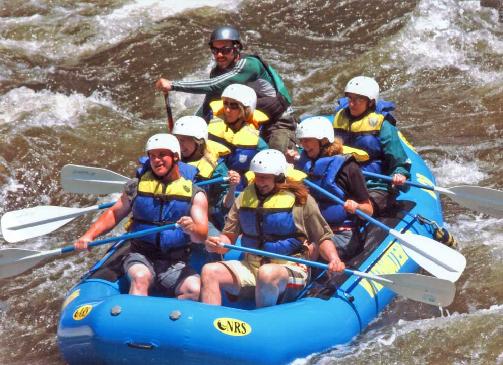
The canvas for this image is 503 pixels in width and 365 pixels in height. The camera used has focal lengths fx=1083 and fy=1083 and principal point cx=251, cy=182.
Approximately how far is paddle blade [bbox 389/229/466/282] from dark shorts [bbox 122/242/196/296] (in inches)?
56.6

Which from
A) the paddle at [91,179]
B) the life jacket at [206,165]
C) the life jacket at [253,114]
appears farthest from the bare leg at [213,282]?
the life jacket at [253,114]

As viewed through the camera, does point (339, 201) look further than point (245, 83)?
No

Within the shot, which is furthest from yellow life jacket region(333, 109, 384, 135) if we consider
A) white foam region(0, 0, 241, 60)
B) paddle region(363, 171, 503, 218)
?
white foam region(0, 0, 241, 60)

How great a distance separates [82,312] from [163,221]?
0.76m

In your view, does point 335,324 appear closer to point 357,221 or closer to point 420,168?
point 357,221

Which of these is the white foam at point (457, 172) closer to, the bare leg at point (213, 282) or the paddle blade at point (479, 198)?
the paddle blade at point (479, 198)

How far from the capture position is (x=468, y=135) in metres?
10.6

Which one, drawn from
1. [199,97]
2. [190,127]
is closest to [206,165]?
[190,127]

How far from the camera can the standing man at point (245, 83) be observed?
820 cm

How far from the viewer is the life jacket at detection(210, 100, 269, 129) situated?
8.05 m

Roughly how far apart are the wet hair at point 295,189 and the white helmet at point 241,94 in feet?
3.71

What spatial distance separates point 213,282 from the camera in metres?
→ 6.55

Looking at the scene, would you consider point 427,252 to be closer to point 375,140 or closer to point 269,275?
point 375,140

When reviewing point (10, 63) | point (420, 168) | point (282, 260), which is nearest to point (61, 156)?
point (10, 63)
